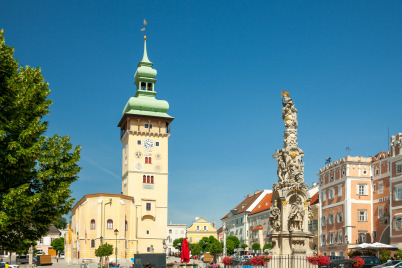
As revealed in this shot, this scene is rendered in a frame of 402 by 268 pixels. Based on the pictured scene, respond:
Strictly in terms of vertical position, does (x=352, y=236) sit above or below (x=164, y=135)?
below

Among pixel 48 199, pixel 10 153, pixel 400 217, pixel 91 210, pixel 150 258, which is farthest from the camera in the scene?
pixel 91 210

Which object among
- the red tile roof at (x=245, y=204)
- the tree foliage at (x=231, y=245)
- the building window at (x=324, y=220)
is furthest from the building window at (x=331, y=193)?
the red tile roof at (x=245, y=204)

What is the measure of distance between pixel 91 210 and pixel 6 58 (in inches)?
2525

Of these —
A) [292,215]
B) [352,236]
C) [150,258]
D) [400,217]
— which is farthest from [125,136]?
[292,215]

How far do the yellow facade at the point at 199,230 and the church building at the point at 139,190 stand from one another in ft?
143

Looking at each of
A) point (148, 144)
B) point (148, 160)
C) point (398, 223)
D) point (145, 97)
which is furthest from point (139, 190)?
point (398, 223)

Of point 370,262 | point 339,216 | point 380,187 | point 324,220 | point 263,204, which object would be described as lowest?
point 370,262

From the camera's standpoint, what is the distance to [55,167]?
885 inches

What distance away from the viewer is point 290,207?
2631 centimetres

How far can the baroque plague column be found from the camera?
2594 centimetres

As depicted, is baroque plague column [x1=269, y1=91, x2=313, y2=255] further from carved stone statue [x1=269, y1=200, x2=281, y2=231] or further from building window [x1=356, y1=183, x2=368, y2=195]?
A: building window [x1=356, y1=183, x2=368, y2=195]

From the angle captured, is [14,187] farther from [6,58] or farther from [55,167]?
[6,58]

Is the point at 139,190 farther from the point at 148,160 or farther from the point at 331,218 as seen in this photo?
the point at 331,218

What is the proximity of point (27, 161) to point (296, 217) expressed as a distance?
12599mm
